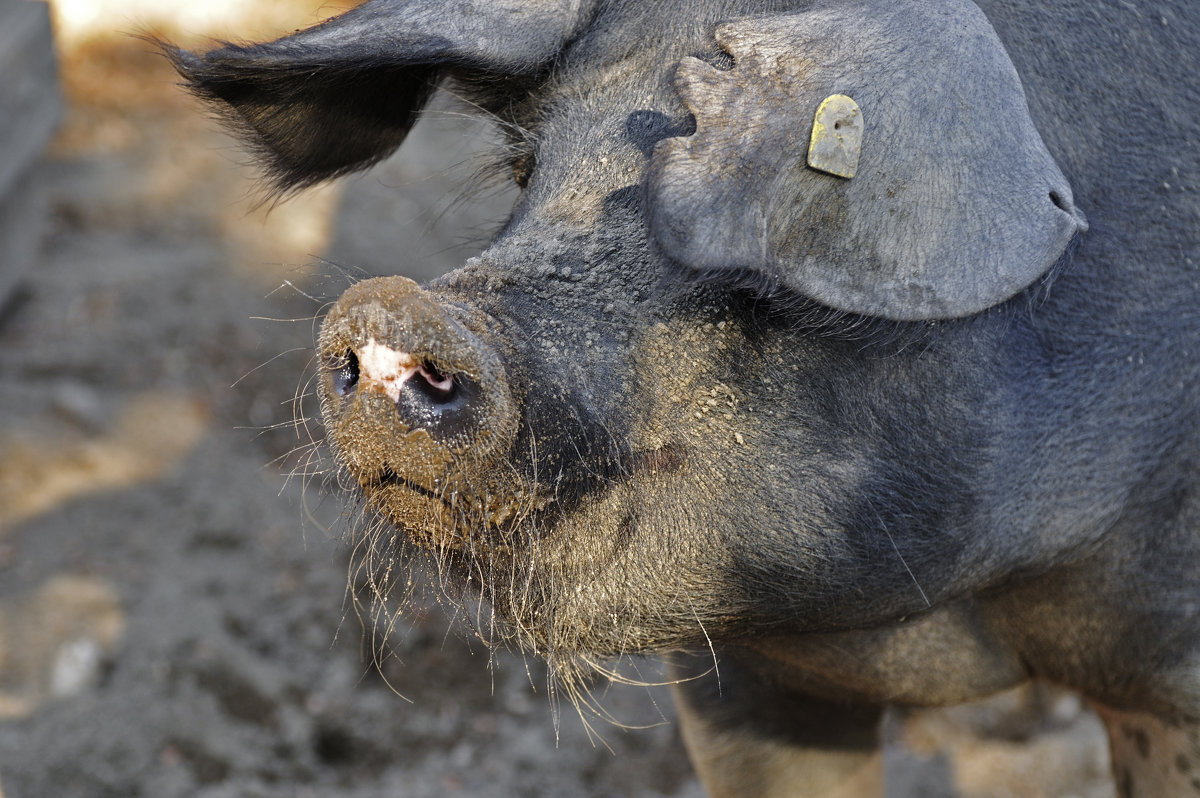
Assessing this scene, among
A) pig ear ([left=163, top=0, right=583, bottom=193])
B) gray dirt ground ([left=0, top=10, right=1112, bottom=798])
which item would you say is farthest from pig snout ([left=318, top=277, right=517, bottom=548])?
gray dirt ground ([left=0, top=10, right=1112, bottom=798])

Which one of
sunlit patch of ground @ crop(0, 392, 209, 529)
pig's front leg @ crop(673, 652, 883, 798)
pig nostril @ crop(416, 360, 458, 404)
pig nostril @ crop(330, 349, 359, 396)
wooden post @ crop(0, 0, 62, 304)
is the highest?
pig nostril @ crop(416, 360, 458, 404)

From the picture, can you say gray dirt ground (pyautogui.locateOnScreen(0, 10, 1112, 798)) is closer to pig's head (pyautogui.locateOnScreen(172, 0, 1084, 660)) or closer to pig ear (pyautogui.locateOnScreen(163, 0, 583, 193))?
pig ear (pyautogui.locateOnScreen(163, 0, 583, 193))

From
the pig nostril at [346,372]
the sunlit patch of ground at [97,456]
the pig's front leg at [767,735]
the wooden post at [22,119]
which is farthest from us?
the wooden post at [22,119]

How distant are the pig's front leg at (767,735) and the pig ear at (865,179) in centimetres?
126

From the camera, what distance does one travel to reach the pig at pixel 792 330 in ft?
4.72

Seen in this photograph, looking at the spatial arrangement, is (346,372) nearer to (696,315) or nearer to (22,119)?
(696,315)

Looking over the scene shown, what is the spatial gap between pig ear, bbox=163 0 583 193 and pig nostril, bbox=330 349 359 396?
0.47 metres

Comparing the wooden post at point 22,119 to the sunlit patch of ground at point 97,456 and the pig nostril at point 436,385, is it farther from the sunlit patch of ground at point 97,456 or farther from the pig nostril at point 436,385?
the pig nostril at point 436,385

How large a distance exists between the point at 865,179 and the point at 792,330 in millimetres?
270

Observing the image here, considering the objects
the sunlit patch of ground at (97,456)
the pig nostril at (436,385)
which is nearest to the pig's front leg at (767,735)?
the pig nostril at (436,385)

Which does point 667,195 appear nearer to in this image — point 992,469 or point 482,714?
point 992,469

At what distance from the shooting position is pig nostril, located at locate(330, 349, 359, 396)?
153 cm

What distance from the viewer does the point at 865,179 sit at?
4.67 feet

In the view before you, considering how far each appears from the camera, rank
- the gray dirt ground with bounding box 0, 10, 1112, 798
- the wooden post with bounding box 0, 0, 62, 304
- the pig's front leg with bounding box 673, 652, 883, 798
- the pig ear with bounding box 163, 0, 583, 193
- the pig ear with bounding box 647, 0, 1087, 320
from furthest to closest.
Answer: the wooden post with bounding box 0, 0, 62, 304 → the gray dirt ground with bounding box 0, 10, 1112, 798 → the pig's front leg with bounding box 673, 652, 883, 798 → the pig ear with bounding box 163, 0, 583, 193 → the pig ear with bounding box 647, 0, 1087, 320
